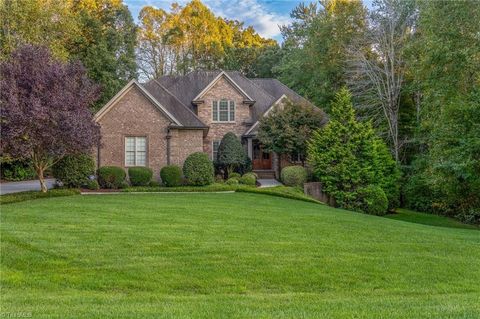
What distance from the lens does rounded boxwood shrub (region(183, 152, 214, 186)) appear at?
2106 cm

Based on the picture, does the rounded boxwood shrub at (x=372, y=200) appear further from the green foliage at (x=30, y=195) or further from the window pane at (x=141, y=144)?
the green foliage at (x=30, y=195)

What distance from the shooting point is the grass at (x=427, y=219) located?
1947 cm

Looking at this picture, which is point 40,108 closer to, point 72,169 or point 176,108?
point 72,169

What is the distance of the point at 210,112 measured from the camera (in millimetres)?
28969

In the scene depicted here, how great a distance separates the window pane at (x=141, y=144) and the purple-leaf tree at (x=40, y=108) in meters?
5.55

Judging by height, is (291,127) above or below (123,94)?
below

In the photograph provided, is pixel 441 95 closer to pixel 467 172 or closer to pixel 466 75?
pixel 466 75

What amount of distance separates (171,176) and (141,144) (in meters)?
3.25

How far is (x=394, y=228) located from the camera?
→ 12.1 m

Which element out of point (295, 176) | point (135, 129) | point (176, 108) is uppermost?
point (176, 108)

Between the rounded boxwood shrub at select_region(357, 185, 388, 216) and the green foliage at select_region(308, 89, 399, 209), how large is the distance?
1.07ft

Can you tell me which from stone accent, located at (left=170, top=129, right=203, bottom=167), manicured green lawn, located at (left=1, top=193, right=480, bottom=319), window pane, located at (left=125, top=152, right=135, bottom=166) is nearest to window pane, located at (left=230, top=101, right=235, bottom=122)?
stone accent, located at (left=170, top=129, right=203, bottom=167)

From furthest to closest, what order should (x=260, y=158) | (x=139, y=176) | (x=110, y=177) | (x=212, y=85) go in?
1. (x=260, y=158)
2. (x=212, y=85)
3. (x=139, y=176)
4. (x=110, y=177)

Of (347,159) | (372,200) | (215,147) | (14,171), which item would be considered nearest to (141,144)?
(215,147)
